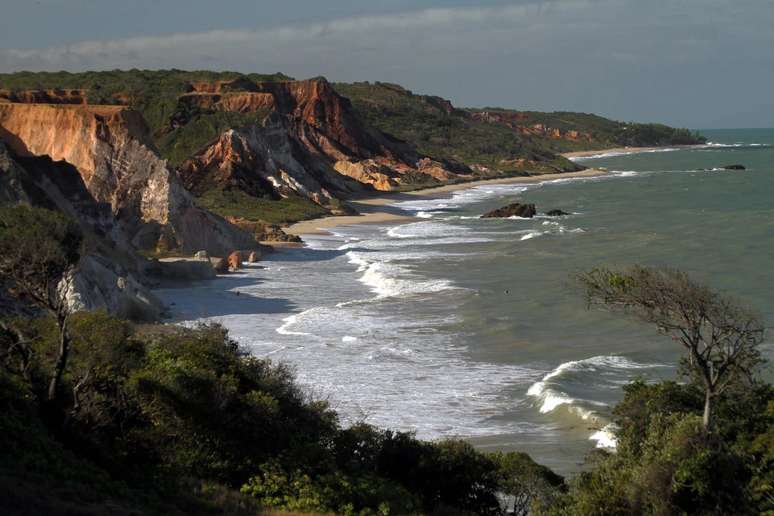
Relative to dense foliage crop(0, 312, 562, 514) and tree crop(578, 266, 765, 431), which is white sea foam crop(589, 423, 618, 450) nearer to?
dense foliage crop(0, 312, 562, 514)

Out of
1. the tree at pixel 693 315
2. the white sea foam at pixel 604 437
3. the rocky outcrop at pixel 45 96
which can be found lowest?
the white sea foam at pixel 604 437

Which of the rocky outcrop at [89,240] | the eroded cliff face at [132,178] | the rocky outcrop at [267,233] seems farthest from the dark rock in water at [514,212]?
the rocky outcrop at [89,240]

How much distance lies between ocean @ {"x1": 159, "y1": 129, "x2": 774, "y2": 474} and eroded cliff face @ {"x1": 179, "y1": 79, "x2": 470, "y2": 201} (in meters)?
14.3

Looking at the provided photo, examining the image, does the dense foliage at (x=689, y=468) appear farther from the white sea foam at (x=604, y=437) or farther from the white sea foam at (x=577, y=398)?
the white sea foam at (x=604, y=437)

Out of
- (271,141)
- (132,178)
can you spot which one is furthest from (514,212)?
(132,178)

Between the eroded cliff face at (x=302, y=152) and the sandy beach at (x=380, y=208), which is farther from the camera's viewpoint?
the eroded cliff face at (x=302, y=152)

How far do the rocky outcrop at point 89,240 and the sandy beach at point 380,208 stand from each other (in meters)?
21.4

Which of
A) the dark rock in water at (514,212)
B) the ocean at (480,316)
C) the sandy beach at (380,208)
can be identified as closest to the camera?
the ocean at (480,316)

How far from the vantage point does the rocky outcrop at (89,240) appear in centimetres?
2539

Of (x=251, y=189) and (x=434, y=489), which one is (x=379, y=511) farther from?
(x=251, y=189)

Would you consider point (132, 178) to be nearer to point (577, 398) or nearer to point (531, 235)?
point (531, 235)

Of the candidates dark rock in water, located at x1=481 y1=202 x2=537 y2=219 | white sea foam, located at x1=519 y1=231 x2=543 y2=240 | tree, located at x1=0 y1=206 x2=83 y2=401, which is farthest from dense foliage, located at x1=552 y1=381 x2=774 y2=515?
dark rock in water, located at x1=481 y1=202 x2=537 y2=219

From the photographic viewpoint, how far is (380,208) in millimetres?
74812

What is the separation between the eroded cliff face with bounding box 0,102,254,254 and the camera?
42250 mm
